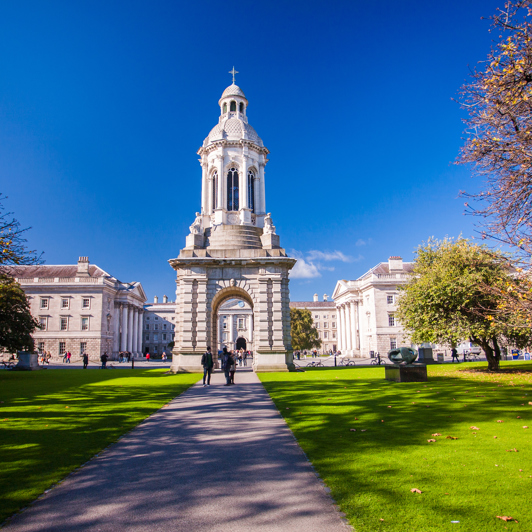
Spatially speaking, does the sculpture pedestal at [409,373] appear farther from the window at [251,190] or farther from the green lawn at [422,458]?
the window at [251,190]

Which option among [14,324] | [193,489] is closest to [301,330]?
[14,324]

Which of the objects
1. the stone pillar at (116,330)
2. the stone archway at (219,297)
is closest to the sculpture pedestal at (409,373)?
the stone archway at (219,297)

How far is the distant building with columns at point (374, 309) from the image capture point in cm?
6462

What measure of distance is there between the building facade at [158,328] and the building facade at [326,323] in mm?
32787

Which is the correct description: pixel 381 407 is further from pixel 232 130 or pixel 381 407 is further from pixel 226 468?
pixel 232 130

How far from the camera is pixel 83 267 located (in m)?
70.9

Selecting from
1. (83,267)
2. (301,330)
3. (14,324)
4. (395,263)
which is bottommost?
(301,330)

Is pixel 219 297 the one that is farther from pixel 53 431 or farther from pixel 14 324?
pixel 53 431

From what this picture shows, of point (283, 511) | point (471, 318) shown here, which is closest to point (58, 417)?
point (283, 511)

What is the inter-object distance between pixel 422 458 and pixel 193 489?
3.64 m

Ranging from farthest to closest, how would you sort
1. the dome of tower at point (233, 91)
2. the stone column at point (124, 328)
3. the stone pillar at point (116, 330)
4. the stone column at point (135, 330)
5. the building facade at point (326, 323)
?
the building facade at point (326, 323) < the stone column at point (135, 330) < the stone column at point (124, 328) < the stone pillar at point (116, 330) < the dome of tower at point (233, 91)

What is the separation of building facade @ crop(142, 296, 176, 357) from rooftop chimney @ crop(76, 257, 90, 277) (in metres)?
40.9

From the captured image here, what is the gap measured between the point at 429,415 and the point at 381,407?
1.60 m

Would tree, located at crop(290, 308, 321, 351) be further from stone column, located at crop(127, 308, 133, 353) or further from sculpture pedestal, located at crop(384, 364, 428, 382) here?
sculpture pedestal, located at crop(384, 364, 428, 382)
